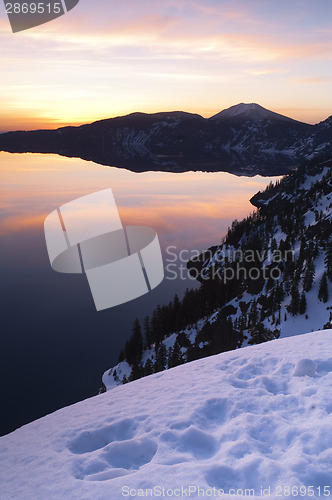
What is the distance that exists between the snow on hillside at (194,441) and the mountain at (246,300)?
149 feet

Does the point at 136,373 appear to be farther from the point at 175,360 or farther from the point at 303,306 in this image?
the point at 303,306

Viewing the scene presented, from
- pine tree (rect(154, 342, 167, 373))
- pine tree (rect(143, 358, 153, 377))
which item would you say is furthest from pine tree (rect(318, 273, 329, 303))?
pine tree (rect(143, 358, 153, 377))

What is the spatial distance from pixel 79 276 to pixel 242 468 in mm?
105797

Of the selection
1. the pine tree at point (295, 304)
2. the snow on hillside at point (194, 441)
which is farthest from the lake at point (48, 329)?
the snow on hillside at point (194, 441)

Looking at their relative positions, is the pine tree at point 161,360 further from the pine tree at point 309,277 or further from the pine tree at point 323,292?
the pine tree at point 309,277

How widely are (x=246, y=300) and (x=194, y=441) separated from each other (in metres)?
93.7

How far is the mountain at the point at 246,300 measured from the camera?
72438 mm

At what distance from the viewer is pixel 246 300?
323ft

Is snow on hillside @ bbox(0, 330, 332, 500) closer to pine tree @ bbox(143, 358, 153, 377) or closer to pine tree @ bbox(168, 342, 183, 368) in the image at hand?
pine tree @ bbox(143, 358, 153, 377)

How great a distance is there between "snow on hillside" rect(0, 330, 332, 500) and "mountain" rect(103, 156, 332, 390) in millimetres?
45441

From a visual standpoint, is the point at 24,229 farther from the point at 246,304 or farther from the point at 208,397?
the point at 208,397

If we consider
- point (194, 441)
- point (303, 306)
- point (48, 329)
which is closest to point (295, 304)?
point (303, 306)

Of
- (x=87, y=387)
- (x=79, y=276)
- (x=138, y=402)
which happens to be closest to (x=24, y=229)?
(x=79, y=276)

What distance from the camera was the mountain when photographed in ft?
238
